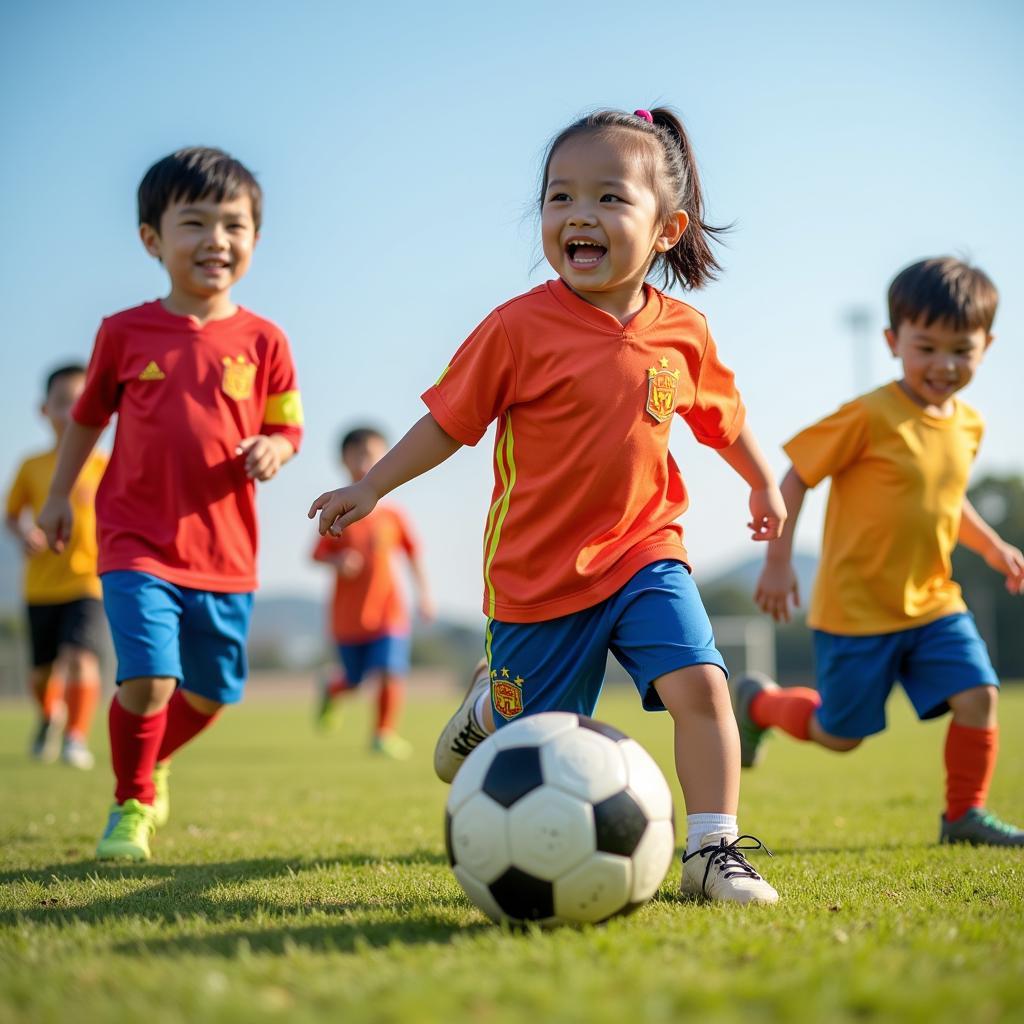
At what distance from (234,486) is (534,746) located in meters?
2.01

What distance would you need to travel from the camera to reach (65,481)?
4195 mm

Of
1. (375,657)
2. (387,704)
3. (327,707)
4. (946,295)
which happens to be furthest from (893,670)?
(327,707)

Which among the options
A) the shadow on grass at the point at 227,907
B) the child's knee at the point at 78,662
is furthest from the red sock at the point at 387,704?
the shadow on grass at the point at 227,907

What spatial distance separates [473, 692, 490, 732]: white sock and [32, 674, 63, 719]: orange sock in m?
5.53

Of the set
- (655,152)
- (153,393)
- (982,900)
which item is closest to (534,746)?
(982,900)

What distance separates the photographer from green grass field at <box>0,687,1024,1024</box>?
1795mm

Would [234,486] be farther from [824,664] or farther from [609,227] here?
[824,664]

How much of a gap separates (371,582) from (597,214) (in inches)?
293

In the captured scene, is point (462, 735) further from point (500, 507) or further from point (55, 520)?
point (55, 520)

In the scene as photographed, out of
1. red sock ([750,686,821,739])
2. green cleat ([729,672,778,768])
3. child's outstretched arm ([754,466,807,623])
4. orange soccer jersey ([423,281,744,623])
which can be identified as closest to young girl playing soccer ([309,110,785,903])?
orange soccer jersey ([423,281,744,623])

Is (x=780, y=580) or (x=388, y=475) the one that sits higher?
(x=388, y=475)

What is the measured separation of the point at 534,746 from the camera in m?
2.53

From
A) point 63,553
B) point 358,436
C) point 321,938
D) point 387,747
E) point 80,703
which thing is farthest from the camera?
point 387,747

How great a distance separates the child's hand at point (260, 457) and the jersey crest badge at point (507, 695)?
1253mm
